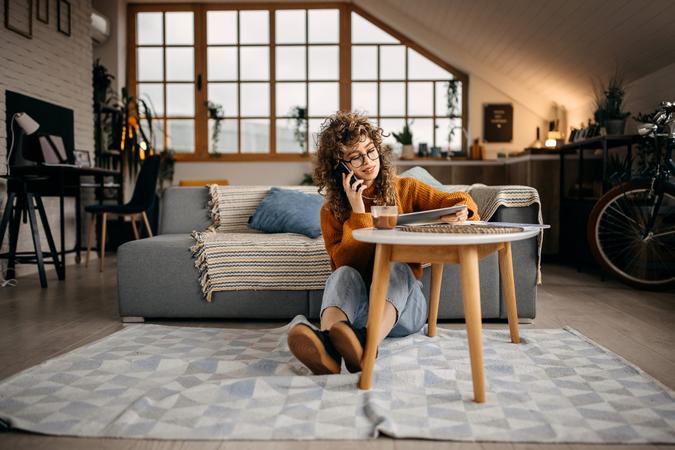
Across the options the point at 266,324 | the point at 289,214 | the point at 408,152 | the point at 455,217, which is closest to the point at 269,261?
the point at 266,324

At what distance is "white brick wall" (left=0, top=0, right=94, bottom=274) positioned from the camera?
4254 millimetres

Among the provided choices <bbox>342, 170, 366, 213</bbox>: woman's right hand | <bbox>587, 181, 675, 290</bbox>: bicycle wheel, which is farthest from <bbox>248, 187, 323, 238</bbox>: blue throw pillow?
<bbox>587, 181, 675, 290</bbox>: bicycle wheel

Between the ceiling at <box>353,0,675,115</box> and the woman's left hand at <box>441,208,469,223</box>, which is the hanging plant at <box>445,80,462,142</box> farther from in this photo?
the woman's left hand at <box>441,208,469,223</box>

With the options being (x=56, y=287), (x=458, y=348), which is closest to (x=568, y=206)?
(x=458, y=348)

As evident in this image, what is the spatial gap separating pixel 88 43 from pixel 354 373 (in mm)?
5140

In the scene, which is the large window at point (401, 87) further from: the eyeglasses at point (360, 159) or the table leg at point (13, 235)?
the eyeglasses at point (360, 159)

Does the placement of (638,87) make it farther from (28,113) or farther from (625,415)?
(28,113)

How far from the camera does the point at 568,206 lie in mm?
4680

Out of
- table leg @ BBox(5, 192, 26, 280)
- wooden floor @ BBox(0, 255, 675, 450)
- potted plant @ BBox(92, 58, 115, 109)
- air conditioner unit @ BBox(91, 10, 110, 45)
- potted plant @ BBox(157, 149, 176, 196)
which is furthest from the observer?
potted plant @ BBox(157, 149, 176, 196)

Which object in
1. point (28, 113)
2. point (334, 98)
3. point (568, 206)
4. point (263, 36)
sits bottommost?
point (568, 206)

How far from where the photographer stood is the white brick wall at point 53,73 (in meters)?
4.25

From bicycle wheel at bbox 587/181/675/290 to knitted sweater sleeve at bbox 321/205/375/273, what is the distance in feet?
7.24

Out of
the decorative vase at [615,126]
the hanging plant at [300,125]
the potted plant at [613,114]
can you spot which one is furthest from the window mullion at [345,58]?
the decorative vase at [615,126]

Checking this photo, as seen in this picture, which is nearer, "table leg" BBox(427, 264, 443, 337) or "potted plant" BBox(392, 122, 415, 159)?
"table leg" BBox(427, 264, 443, 337)
